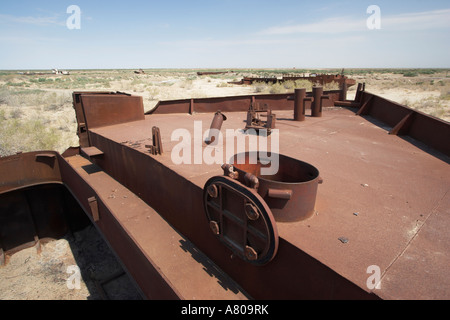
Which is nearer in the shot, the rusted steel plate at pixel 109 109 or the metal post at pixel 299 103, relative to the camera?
the rusted steel plate at pixel 109 109

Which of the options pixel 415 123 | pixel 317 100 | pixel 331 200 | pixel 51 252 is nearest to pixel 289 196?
pixel 331 200

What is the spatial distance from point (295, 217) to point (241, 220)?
491 millimetres

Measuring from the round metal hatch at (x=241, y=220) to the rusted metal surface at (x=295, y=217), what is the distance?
11 millimetres

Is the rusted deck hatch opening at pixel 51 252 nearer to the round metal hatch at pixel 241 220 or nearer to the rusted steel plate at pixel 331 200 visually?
the rusted steel plate at pixel 331 200

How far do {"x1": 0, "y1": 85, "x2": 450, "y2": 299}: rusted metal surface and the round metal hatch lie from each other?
0.01 meters

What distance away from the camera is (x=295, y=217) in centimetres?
236

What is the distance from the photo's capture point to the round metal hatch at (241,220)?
6.85ft

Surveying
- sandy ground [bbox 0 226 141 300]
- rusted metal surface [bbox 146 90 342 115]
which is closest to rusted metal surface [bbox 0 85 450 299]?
sandy ground [bbox 0 226 141 300]

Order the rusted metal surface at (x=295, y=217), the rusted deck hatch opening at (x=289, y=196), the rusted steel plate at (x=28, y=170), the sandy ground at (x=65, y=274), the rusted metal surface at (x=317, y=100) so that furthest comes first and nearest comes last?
the rusted metal surface at (x=317, y=100), the rusted steel plate at (x=28, y=170), the sandy ground at (x=65, y=274), the rusted deck hatch opening at (x=289, y=196), the rusted metal surface at (x=295, y=217)

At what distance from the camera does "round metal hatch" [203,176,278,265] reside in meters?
2.09

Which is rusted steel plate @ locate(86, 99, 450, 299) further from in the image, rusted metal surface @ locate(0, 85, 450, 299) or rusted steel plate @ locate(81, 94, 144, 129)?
rusted steel plate @ locate(81, 94, 144, 129)

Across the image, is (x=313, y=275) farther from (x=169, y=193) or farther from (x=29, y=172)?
(x=29, y=172)

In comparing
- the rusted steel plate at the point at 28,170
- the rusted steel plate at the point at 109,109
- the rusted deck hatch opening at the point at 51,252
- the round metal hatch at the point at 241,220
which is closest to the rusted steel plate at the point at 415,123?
the round metal hatch at the point at 241,220
